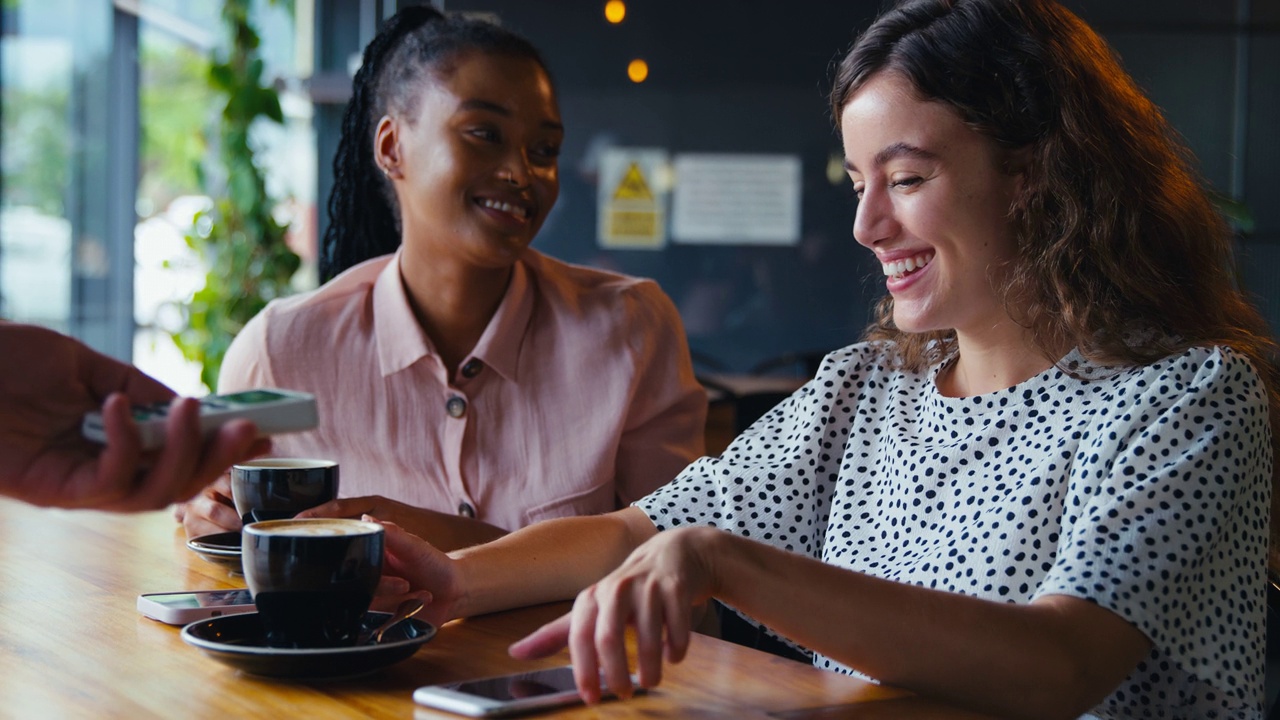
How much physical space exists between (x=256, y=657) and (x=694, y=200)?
363 centimetres

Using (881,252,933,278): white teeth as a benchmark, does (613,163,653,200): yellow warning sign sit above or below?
above

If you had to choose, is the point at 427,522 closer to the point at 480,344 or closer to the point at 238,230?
the point at 480,344

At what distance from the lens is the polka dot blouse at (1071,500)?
116 centimetres

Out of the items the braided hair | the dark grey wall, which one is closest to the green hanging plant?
the dark grey wall

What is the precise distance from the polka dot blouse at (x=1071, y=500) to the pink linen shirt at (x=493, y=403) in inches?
16.8

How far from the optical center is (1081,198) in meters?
1.43

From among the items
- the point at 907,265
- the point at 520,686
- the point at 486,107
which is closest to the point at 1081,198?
the point at 907,265

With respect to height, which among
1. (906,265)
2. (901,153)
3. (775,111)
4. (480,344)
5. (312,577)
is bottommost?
(312,577)

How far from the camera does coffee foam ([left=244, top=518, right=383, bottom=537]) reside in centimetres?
99

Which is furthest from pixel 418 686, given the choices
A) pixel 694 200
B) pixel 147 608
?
pixel 694 200

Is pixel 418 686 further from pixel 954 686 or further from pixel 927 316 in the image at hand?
pixel 927 316

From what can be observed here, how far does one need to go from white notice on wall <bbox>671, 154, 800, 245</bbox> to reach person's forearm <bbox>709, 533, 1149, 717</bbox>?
136 inches

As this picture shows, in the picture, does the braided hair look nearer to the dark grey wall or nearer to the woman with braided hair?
the woman with braided hair

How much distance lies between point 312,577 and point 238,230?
3887 mm
